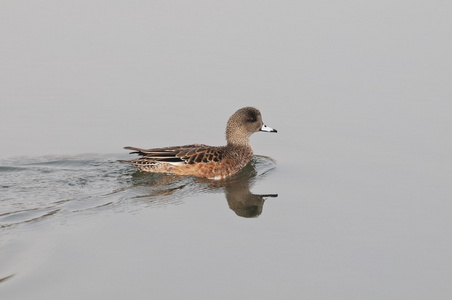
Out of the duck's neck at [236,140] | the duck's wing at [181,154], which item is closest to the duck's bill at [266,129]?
the duck's neck at [236,140]

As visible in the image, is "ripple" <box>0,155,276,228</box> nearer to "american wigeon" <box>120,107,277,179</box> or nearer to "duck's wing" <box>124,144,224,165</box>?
"american wigeon" <box>120,107,277,179</box>

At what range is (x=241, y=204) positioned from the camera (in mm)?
9516

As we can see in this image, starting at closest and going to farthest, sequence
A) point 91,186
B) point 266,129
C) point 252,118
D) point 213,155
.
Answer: point 91,186
point 213,155
point 266,129
point 252,118

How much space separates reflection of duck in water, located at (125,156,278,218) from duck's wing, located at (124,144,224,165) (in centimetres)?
29

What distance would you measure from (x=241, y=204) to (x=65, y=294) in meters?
3.62

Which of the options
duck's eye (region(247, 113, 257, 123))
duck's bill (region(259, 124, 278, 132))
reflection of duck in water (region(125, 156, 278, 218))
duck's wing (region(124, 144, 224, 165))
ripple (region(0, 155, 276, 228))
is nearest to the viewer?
ripple (region(0, 155, 276, 228))

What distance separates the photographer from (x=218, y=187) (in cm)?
1046

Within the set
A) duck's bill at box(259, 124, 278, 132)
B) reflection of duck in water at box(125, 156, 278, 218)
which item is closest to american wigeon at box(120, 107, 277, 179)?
duck's bill at box(259, 124, 278, 132)

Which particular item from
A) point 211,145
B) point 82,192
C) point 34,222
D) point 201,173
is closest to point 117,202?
point 82,192

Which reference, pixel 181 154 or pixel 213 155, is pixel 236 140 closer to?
pixel 213 155

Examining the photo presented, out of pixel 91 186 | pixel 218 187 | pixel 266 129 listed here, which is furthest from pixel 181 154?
pixel 266 129

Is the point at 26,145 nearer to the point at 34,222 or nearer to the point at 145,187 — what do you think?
the point at 145,187

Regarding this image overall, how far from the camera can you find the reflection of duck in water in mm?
9430

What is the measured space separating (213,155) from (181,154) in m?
0.54
